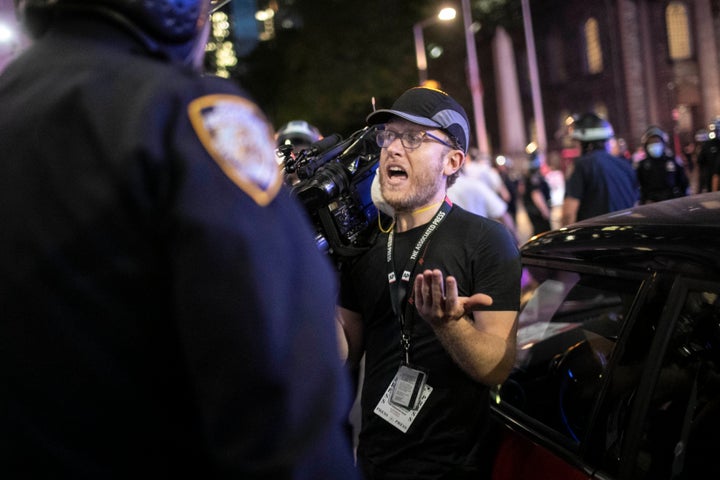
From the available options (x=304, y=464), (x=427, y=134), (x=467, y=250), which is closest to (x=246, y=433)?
(x=304, y=464)

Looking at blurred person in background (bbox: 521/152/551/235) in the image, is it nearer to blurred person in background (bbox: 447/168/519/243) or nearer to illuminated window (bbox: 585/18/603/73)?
blurred person in background (bbox: 447/168/519/243)

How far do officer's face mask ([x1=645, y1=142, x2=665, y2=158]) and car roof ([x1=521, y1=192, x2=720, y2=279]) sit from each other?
7.24m

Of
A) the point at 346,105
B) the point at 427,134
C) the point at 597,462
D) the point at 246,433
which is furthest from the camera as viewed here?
the point at 346,105

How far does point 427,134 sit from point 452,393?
99cm

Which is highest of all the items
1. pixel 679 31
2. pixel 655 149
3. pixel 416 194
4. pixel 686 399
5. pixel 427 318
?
pixel 679 31

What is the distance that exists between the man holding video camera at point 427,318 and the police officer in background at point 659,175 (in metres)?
7.15

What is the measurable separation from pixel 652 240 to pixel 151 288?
5.58ft

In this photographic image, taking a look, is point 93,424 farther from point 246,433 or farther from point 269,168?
point 269,168

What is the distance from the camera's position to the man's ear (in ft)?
9.04

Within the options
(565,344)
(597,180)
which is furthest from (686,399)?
(597,180)

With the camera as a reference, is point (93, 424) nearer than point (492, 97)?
Yes

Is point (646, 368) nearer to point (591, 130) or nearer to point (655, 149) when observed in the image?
point (591, 130)

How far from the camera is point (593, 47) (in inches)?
1815

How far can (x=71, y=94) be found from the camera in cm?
91
